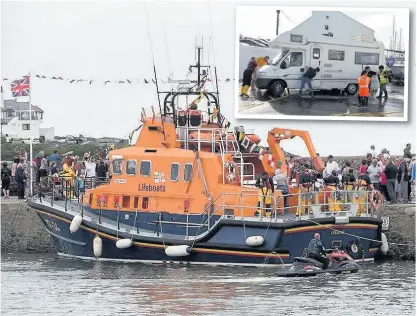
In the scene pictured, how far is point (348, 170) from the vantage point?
112 feet

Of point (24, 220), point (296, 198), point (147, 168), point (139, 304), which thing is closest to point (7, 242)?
point (24, 220)

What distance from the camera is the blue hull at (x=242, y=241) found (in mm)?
31281

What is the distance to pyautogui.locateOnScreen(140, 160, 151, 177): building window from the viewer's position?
32531 mm

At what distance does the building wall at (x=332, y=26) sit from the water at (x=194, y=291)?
500cm

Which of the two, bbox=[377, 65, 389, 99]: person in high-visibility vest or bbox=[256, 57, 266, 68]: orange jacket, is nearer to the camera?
bbox=[377, 65, 389, 99]: person in high-visibility vest

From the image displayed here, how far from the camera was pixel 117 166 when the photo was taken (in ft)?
108

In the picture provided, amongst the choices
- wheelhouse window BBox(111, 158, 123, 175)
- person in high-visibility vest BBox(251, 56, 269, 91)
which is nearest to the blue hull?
wheelhouse window BBox(111, 158, 123, 175)

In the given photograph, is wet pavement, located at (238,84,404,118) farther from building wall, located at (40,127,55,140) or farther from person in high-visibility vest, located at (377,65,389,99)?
building wall, located at (40,127,55,140)

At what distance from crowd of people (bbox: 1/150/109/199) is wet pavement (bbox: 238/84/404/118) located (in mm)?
3407

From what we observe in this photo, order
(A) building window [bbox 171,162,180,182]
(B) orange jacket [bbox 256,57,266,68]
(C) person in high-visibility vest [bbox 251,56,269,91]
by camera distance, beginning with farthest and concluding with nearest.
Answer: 1. (B) orange jacket [bbox 256,57,266,68]
2. (C) person in high-visibility vest [bbox 251,56,269,91]
3. (A) building window [bbox 171,162,180,182]

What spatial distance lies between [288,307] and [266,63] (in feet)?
29.4

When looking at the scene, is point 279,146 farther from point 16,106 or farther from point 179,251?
point 16,106

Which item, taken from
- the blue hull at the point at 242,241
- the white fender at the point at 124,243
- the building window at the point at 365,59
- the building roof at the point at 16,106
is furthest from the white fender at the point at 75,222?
the building window at the point at 365,59

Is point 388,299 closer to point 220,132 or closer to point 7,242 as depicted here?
point 220,132
